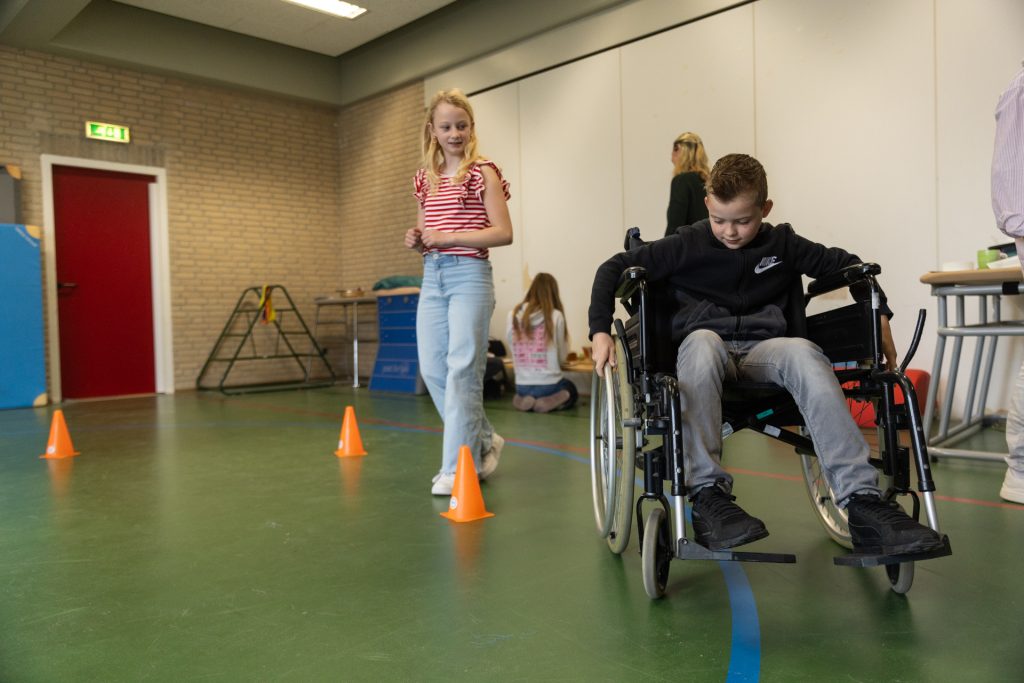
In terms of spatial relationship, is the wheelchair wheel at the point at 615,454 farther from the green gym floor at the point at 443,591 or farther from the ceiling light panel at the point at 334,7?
the ceiling light panel at the point at 334,7

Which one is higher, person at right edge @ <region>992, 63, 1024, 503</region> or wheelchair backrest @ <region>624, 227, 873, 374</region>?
person at right edge @ <region>992, 63, 1024, 503</region>

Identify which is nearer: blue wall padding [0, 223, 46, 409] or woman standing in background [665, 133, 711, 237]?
woman standing in background [665, 133, 711, 237]

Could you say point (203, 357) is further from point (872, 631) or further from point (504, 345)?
point (872, 631)

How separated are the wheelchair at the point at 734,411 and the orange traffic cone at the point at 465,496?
1.93ft

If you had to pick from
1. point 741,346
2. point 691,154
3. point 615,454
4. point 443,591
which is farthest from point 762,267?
point 691,154

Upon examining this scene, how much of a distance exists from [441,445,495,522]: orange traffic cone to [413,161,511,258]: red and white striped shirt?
77 centimetres

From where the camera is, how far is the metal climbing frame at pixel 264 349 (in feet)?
26.2

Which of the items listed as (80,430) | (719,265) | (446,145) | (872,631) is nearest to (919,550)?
(872,631)

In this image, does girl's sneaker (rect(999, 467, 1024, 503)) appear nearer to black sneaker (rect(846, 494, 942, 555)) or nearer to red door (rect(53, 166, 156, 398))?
black sneaker (rect(846, 494, 942, 555))

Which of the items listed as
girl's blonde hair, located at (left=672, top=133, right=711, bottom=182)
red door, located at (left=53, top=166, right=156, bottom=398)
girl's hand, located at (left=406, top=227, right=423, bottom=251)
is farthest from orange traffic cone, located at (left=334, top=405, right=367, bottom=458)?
red door, located at (left=53, top=166, right=156, bottom=398)

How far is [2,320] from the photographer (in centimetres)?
645

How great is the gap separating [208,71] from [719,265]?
7.42 metres

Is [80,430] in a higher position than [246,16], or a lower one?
lower

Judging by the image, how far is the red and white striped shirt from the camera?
9.26ft
